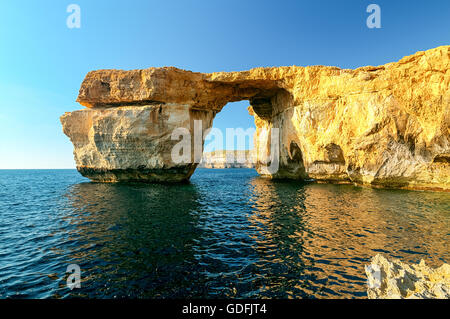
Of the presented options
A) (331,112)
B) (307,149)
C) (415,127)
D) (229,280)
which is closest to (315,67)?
(331,112)

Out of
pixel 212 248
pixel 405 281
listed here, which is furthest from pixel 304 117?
pixel 405 281

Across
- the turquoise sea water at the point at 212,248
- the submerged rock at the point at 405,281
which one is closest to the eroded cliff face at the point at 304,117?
the turquoise sea water at the point at 212,248

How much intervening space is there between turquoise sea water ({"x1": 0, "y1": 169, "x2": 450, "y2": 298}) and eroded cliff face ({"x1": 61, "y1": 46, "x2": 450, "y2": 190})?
9886 millimetres

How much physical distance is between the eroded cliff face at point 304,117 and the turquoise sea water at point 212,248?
9.89m

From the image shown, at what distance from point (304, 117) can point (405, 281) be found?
84.6 feet

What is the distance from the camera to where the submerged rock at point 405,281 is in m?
3.78

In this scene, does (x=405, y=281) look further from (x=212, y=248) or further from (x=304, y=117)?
(x=304, y=117)

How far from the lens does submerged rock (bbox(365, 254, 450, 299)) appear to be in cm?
378

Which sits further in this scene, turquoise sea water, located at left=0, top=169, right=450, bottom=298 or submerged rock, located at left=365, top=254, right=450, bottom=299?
turquoise sea water, located at left=0, top=169, right=450, bottom=298

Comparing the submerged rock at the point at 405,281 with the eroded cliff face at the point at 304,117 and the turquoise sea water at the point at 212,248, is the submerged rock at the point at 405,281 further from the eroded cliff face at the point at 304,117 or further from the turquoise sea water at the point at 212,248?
the eroded cliff face at the point at 304,117

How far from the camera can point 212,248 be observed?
7973mm

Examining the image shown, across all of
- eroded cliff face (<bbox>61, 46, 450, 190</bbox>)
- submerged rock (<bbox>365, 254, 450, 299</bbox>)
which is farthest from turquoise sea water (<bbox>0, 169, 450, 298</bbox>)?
eroded cliff face (<bbox>61, 46, 450, 190</bbox>)

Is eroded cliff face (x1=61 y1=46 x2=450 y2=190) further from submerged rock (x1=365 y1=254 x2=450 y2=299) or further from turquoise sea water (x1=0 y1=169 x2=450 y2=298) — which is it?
submerged rock (x1=365 y1=254 x2=450 y2=299)
